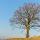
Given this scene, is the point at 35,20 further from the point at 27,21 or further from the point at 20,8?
the point at 20,8

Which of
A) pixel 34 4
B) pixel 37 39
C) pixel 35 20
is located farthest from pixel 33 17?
pixel 37 39

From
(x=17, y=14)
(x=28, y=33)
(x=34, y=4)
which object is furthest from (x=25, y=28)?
(x=34, y=4)

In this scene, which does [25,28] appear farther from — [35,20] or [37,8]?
[37,8]

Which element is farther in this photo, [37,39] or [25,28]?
[25,28]

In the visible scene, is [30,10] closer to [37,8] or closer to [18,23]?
[37,8]

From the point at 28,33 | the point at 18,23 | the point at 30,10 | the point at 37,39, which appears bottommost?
the point at 37,39

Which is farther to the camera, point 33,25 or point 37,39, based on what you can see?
point 33,25

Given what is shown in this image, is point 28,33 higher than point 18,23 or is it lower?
lower

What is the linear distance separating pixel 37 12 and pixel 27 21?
2.06 metres

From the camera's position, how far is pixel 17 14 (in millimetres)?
20156

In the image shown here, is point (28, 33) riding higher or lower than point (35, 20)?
lower

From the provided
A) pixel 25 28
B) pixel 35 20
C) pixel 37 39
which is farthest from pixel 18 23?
pixel 37 39

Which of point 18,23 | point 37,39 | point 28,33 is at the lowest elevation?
point 37,39

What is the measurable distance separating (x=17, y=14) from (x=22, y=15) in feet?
2.62
